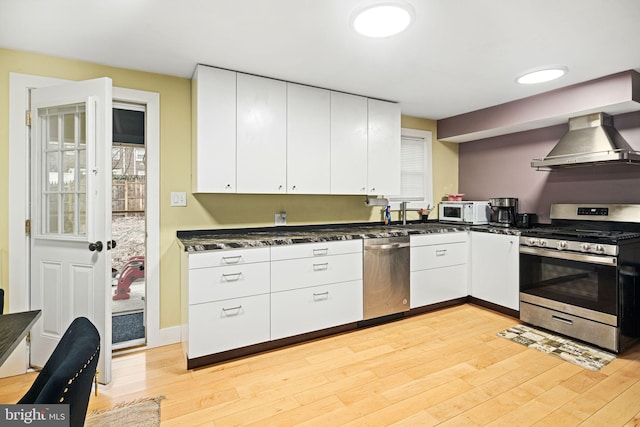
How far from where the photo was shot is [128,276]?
169 inches

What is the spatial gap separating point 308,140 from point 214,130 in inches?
33.6

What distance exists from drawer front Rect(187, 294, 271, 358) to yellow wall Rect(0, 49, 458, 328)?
641 mm

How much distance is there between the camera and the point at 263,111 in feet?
9.53

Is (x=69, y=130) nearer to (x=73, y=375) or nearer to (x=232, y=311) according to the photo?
(x=232, y=311)

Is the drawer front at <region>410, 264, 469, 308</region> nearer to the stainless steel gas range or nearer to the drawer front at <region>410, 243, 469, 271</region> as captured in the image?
the drawer front at <region>410, 243, 469, 271</region>

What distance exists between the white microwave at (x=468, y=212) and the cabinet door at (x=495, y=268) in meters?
0.26

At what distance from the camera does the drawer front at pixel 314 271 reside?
2.71 m

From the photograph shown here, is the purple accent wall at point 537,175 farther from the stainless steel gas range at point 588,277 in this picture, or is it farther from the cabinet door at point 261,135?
the cabinet door at point 261,135

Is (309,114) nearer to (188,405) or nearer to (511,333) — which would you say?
(188,405)

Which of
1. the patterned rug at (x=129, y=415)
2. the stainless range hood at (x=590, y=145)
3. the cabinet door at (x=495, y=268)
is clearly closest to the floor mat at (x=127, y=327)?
the patterned rug at (x=129, y=415)

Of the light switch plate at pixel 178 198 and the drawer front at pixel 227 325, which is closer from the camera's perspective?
the drawer front at pixel 227 325
